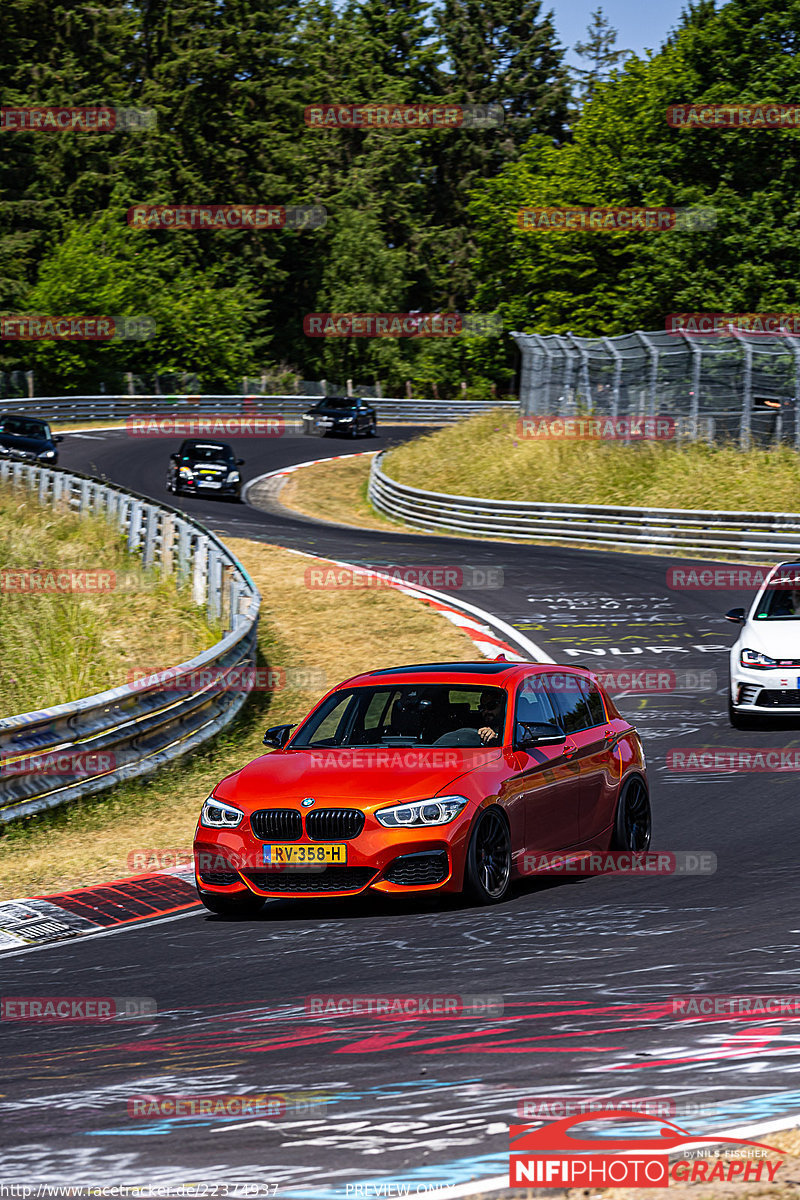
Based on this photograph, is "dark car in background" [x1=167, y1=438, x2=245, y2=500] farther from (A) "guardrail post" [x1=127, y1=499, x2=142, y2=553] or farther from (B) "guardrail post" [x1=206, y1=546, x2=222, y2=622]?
(B) "guardrail post" [x1=206, y1=546, x2=222, y2=622]

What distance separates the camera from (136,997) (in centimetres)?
705

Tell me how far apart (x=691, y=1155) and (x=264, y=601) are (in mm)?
20475

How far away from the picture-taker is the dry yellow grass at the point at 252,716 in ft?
37.4

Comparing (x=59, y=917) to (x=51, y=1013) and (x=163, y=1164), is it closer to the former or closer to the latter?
(x=51, y=1013)

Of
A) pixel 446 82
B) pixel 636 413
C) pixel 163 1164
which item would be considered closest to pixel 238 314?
pixel 446 82

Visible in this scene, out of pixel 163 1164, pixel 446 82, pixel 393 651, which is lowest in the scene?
pixel 393 651

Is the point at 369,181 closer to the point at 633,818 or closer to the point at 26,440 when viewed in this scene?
the point at 26,440
